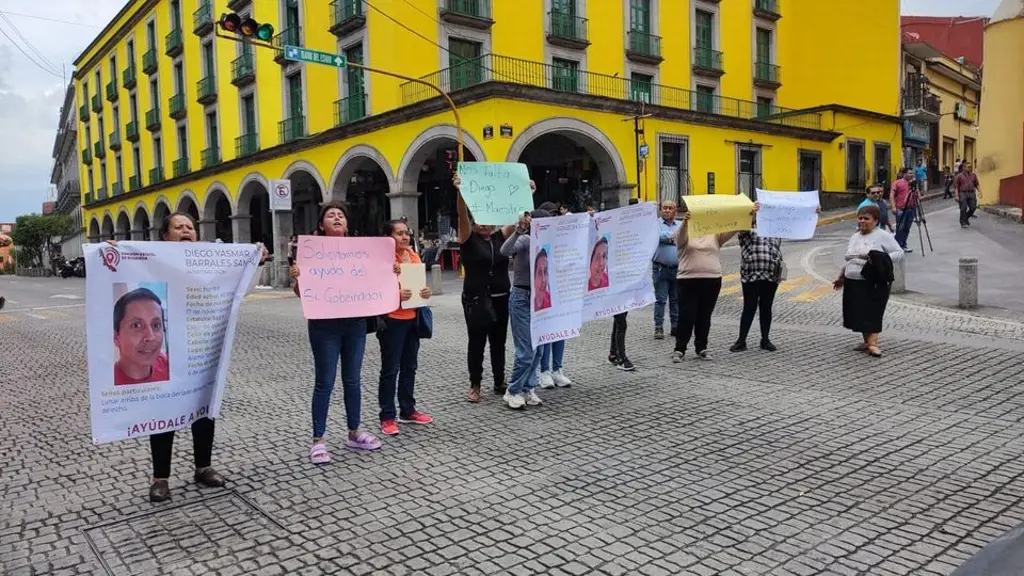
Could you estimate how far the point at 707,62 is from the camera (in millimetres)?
29719

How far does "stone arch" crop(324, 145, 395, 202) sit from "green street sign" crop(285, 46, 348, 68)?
36.0 feet

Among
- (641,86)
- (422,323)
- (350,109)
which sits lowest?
(422,323)

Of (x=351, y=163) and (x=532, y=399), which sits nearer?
(x=532, y=399)

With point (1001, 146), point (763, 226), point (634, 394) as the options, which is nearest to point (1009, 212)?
point (1001, 146)

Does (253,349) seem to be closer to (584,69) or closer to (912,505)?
(912,505)

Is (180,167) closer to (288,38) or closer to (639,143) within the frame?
(288,38)

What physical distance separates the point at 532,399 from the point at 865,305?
444 centimetres

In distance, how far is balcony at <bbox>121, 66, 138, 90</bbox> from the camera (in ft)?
141

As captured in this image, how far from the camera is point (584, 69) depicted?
82.7 feet

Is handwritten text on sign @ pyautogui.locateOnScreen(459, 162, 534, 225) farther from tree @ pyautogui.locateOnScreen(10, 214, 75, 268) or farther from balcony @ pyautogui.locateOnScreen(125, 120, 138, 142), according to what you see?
tree @ pyautogui.locateOnScreen(10, 214, 75, 268)

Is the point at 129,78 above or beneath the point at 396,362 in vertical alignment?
above

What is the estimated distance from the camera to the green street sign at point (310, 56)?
12230 millimetres

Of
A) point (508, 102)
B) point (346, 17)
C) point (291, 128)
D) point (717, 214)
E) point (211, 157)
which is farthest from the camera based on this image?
point (211, 157)

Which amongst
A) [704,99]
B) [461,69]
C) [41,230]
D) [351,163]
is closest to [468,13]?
[461,69]
